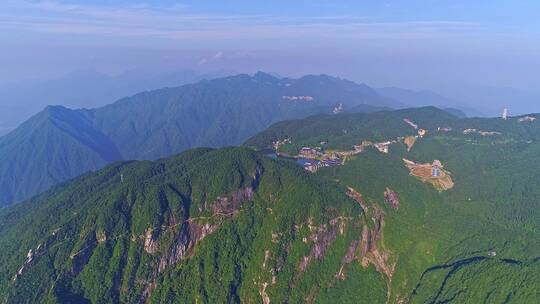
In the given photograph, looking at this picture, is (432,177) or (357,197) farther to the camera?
(432,177)

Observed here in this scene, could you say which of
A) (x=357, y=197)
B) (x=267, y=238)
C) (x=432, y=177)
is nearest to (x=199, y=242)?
(x=267, y=238)

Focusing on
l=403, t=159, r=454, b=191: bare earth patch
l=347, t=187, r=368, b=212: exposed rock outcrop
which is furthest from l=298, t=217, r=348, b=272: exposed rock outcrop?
l=403, t=159, r=454, b=191: bare earth patch

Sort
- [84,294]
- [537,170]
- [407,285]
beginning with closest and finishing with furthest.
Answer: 1. [84,294]
2. [407,285]
3. [537,170]

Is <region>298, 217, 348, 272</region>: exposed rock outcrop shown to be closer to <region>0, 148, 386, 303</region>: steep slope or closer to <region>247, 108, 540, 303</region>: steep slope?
<region>0, 148, 386, 303</region>: steep slope

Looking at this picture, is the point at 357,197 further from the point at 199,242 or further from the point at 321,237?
the point at 199,242

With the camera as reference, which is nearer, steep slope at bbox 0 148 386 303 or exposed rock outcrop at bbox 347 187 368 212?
steep slope at bbox 0 148 386 303

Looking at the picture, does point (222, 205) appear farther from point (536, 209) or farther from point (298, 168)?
point (536, 209)

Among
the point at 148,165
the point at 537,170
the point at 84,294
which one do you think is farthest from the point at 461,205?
the point at 84,294
